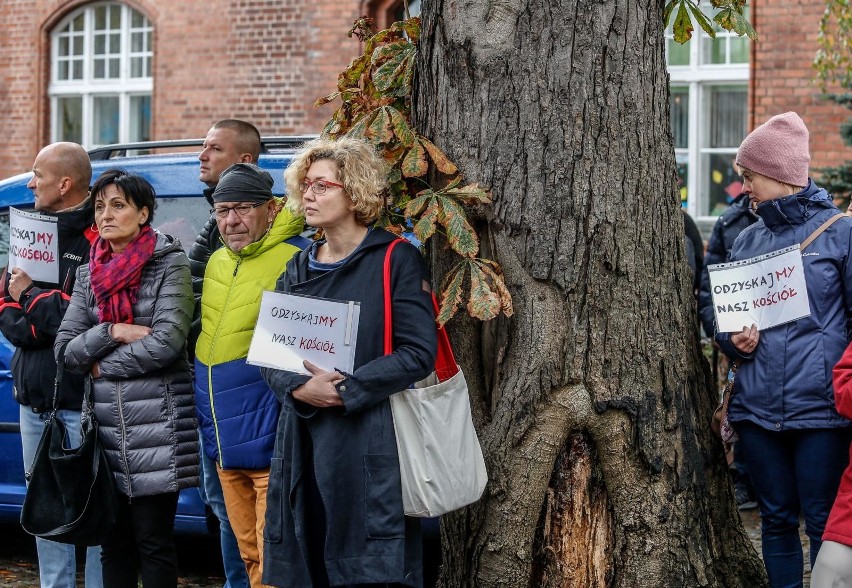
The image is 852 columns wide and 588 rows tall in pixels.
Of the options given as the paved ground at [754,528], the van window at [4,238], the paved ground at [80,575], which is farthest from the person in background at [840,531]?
the van window at [4,238]

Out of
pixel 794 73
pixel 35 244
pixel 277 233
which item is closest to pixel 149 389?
pixel 277 233

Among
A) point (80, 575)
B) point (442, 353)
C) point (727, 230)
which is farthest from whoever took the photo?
point (727, 230)

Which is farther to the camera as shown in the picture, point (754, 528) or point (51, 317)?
point (754, 528)

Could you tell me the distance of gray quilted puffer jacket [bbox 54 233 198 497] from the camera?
445 centimetres

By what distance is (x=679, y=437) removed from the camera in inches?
169

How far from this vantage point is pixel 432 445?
12.5 ft

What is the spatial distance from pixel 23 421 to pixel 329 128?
1.70 m

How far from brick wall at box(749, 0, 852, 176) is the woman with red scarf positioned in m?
7.71

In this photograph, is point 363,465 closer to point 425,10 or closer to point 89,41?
point 425,10

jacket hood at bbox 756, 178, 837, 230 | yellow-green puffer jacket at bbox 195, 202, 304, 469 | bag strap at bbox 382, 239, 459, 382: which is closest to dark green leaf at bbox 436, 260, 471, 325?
bag strap at bbox 382, 239, 459, 382

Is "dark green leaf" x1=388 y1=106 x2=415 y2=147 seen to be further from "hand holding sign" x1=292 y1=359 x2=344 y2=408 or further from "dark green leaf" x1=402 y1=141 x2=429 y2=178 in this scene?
"hand holding sign" x1=292 y1=359 x2=344 y2=408

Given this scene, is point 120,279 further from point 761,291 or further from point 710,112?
point 710,112

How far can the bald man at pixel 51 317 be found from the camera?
4.82 m

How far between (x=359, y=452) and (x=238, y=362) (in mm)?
810
